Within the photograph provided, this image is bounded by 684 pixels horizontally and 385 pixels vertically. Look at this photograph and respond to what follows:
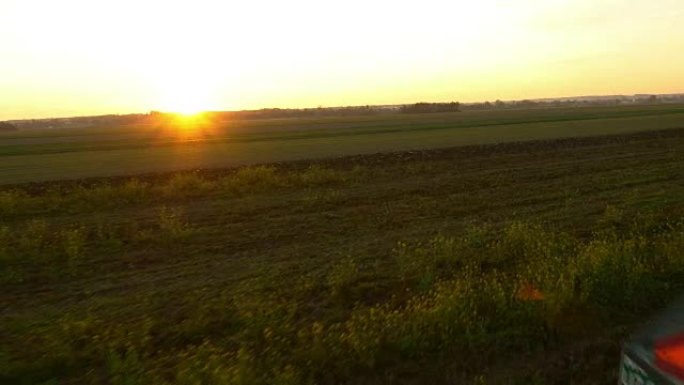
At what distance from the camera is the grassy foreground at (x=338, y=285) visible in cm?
605

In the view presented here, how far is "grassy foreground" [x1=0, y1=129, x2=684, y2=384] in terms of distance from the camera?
19.9 ft

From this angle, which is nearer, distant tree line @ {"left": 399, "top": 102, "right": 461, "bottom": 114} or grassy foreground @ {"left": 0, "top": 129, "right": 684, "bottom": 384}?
grassy foreground @ {"left": 0, "top": 129, "right": 684, "bottom": 384}

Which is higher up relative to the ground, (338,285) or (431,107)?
(338,285)

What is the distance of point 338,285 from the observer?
334 inches

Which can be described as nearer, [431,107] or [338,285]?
[338,285]

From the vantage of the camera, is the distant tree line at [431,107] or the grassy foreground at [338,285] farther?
the distant tree line at [431,107]

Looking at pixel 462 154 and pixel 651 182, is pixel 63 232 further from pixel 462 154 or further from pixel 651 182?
pixel 462 154

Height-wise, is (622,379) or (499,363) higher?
(622,379)

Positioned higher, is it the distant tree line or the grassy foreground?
the grassy foreground

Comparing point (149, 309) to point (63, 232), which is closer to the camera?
point (149, 309)

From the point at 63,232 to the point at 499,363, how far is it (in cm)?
1000

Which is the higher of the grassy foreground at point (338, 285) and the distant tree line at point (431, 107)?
the grassy foreground at point (338, 285)

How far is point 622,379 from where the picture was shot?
3.19m

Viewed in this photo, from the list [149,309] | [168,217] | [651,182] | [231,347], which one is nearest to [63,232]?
[168,217]
